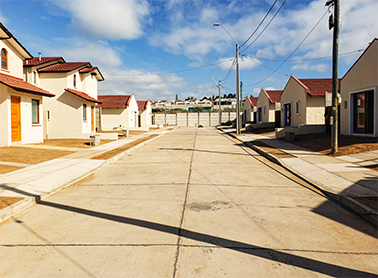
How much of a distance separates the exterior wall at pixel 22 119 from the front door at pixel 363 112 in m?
18.9

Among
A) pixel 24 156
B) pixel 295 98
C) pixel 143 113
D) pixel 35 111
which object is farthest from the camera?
pixel 143 113

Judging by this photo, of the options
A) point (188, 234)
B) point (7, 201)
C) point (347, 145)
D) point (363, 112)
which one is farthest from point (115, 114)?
point (188, 234)

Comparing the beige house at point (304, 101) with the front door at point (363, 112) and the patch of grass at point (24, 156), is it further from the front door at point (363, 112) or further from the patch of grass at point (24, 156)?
the patch of grass at point (24, 156)

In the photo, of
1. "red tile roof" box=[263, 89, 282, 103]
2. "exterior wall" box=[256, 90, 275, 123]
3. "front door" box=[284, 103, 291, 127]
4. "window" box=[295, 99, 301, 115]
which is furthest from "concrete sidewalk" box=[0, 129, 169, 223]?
"red tile roof" box=[263, 89, 282, 103]

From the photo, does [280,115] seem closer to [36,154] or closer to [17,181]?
[36,154]

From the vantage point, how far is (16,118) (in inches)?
645

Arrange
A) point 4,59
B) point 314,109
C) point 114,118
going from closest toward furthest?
1. point 4,59
2. point 314,109
3. point 114,118

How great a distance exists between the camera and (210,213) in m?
5.50

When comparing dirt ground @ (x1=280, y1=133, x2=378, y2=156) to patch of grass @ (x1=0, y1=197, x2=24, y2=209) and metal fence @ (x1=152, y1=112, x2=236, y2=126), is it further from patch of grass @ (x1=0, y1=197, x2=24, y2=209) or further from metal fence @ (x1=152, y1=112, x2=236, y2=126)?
metal fence @ (x1=152, y1=112, x2=236, y2=126)

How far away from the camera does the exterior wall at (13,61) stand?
54.4 feet

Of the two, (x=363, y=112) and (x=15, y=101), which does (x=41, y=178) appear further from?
(x=363, y=112)

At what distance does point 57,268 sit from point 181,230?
1.87m

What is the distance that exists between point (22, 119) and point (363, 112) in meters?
19.2

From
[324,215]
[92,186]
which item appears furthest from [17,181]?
[324,215]
